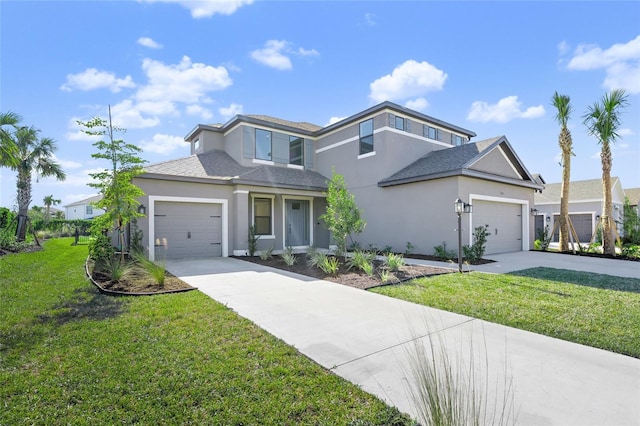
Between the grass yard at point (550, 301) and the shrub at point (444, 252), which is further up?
the shrub at point (444, 252)

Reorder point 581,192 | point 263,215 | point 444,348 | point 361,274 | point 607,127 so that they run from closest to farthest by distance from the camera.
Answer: point 444,348
point 361,274
point 607,127
point 263,215
point 581,192

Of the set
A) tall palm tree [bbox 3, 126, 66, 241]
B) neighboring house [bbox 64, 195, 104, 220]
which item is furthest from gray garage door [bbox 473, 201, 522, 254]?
neighboring house [bbox 64, 195, 104, 220]

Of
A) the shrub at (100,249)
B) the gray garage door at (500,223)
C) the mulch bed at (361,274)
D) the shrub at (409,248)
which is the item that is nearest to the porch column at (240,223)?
the mulch bed at (361,274)

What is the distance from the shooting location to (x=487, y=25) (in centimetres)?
947

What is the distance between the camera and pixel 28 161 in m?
17.7

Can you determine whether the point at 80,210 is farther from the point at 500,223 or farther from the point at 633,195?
the point at 633,195

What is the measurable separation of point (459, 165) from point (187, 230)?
1105cm

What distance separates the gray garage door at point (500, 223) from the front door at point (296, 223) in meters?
7.89

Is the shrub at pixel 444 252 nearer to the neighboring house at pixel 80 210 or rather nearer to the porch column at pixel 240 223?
the porch column at pixel 240 223

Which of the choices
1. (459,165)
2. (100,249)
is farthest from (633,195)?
(100,249)

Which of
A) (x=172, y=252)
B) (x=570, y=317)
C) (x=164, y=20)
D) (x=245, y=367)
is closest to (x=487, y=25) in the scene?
(x=570, y=317)

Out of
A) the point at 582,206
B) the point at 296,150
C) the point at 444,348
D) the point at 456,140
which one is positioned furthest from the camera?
the point at 582,206

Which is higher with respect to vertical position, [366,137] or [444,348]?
[366,137]

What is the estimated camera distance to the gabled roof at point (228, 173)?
38.9 feet
